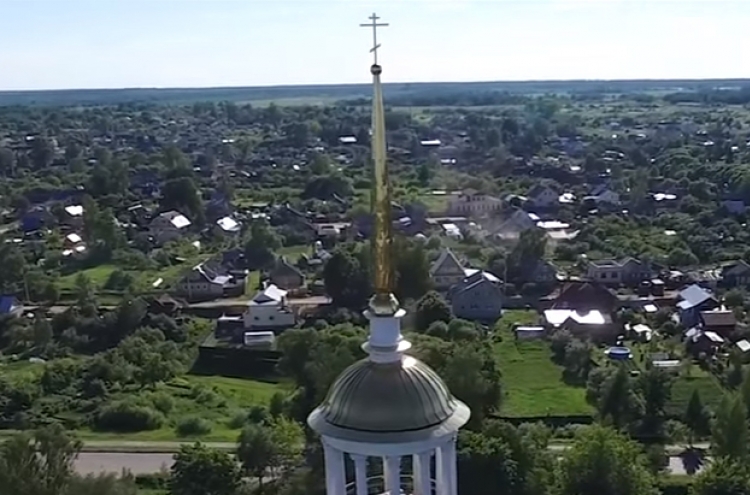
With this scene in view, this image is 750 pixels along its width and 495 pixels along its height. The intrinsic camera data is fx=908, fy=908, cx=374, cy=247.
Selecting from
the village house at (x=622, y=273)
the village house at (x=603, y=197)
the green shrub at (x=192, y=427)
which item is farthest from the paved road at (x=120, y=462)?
the village house at (x=603, y=197)

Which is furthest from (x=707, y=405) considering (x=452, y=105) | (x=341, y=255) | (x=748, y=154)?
(x=452, y=105)

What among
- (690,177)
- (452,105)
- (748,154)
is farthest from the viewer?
(452,105)

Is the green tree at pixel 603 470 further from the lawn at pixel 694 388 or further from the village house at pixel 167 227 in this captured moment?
the village house at pixel 167 227

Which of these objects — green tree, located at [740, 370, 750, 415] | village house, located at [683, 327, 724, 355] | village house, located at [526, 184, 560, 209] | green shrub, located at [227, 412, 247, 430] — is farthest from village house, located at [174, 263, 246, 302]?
village house, located at [526, 184, 560, 209]

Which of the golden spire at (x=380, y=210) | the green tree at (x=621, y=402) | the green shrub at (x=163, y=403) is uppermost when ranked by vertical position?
the golden spire at (x=380, y=210)

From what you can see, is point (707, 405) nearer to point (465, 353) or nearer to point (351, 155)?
point (465, 353)

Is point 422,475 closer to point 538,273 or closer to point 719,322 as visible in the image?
point 719,322

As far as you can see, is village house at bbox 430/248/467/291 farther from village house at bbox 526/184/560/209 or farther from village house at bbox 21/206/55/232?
village house at bbox 21/206/55/232
